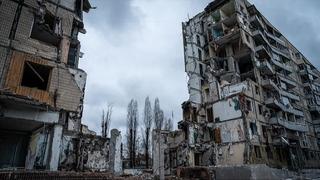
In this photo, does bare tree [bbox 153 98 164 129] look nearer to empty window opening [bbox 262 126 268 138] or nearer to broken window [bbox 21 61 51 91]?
empty window opening [bbox 262 126 268 138]

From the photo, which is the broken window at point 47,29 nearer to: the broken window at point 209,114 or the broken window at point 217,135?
the broken window at point 217,135

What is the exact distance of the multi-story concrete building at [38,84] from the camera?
13711mm

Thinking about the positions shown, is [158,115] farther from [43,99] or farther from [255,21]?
[43,99]

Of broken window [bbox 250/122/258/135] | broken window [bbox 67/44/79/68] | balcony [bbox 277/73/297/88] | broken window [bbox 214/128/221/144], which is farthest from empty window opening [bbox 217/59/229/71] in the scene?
broken window [bbox 67/44/79/68]

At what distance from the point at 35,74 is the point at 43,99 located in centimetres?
269

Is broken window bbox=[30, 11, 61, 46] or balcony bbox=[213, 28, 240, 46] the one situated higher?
balcony bbox=[213, 28, 240, 46]

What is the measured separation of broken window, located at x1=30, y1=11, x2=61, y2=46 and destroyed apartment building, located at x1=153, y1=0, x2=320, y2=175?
51.9 ft

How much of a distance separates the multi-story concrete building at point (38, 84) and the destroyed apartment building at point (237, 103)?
13158 millimetres

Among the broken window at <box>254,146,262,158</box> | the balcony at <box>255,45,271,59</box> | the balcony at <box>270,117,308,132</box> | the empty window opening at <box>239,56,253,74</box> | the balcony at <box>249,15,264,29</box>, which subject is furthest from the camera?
the balcony at <box>249,15,264,29</box>

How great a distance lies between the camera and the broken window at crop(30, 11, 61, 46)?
16359mm

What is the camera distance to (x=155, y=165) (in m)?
12.8

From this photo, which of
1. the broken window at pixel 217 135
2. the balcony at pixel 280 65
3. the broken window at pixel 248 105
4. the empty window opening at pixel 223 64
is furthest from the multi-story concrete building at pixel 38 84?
the balcony at pixel 280 65

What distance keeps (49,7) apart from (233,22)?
99.9 feet

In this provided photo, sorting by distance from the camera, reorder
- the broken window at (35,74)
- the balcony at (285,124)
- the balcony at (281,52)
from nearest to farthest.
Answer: the broken window at (35,74) → the balcony at (285,124) → the balcony at (281,52)
